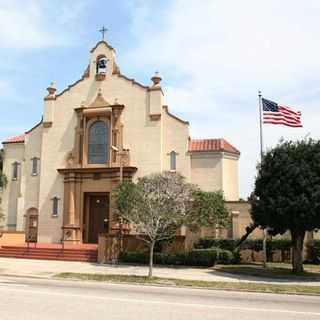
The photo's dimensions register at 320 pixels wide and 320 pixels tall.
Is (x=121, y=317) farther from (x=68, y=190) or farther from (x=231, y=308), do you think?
(x=68, y=190)

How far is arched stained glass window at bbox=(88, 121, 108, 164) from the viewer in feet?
107

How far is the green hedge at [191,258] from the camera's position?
2434 centimetres

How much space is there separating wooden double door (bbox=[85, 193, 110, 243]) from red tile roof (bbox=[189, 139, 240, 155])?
268 inches

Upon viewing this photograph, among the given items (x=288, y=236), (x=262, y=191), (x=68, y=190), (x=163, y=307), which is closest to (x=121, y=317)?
(x=163, y=307)

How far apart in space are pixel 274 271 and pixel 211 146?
11293 mm

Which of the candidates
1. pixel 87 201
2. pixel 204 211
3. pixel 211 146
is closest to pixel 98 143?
pixel 87 201

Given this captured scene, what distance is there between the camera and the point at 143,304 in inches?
449

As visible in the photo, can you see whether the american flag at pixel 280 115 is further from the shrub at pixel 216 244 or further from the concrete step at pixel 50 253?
the concrete step at pixel 50 253

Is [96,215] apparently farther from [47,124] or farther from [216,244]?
[216,244]

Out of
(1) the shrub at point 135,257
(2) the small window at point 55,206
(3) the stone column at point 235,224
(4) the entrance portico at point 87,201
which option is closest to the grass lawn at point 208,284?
(1) the shrub at point 135,257

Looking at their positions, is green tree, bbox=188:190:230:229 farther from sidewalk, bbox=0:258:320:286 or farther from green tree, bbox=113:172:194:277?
sidewalk, bbox=0:258:320:286

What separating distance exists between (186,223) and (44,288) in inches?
427

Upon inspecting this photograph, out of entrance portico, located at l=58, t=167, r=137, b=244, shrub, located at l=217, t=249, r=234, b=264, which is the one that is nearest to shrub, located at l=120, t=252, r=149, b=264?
shrub, located at l=217, t=249, r=234, b=264

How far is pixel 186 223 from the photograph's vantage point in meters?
24.2
